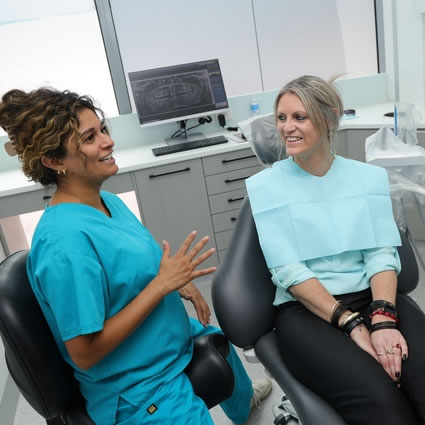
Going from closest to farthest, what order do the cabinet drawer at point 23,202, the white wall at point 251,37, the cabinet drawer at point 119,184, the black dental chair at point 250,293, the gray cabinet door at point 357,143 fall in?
the black dental chair at point 250,293
the cabinet drawer at point 23,202
the cabinet drawer at point 119,184
the gray cabinet door at point 357,143
the white wall at point 251,37

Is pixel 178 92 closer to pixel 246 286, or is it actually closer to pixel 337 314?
pixel 246 286

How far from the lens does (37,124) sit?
1074 mm

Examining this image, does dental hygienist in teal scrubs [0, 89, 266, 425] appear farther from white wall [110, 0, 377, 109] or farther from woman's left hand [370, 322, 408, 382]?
white wall [110, 0, 377, 109]

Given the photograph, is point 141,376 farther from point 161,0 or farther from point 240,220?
point 161,0

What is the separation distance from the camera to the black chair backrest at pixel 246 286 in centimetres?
133

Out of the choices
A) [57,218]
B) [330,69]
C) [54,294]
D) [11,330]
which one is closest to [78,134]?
[57,218]

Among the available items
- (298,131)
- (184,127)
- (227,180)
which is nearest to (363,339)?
(298,131)

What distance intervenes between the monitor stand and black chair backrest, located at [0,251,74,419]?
6.29ft

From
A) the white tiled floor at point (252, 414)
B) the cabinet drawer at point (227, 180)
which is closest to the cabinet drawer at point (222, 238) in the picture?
the cabinet drawer at point (227, 180)

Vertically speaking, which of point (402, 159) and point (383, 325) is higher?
point (402, 159)

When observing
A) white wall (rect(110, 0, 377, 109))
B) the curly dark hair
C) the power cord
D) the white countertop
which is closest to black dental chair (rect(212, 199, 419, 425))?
the curly dark hair

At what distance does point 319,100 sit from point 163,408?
100 centimetres

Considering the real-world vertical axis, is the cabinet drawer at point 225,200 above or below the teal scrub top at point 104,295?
below

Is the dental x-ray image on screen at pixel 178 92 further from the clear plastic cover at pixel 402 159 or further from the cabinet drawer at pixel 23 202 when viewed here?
the clear plastic cover at pixel 402 159
